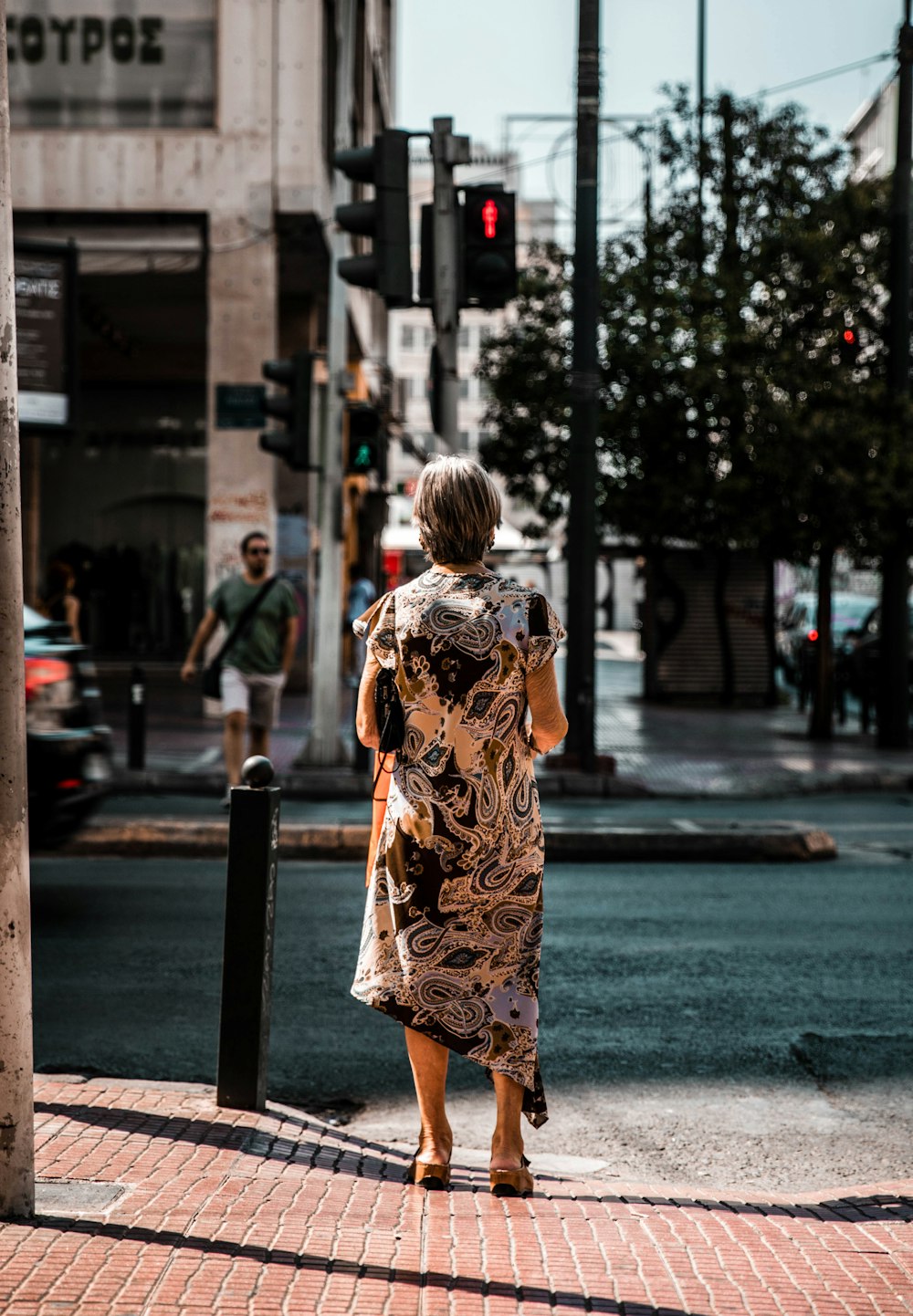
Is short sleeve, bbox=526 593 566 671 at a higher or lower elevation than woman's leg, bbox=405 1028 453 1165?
higher

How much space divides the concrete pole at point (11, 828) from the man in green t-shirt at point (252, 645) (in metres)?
8.02

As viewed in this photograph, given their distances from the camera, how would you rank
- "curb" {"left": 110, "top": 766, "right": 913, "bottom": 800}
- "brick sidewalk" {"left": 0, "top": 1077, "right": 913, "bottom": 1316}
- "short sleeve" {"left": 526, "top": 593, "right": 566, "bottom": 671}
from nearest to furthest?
"brick sidewalk" {"left": 0, "top": 1077, "right": 913, "bottom": 1316}
"short sleeve" {"left": 526, "top": 593, "right": 566, "bottom": 671}
"curb" {"left": 110, "top": 766, "right": 913, "bottom": 800}

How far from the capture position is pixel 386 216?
38.0 ft

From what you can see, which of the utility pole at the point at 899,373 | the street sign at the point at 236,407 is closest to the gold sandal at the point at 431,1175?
the utility pole at the point at 899,373

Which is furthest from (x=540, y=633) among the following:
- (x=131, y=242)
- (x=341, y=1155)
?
(x=131, y=242)

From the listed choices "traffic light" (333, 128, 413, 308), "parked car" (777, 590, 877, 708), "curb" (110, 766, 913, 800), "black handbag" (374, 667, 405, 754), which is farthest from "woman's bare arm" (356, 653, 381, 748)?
"parked car" (777, 590, 877, 708)

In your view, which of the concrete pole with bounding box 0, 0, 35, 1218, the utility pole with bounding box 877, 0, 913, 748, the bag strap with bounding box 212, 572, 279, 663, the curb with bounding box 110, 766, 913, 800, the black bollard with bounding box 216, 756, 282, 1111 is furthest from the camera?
the utility pole with bounding box 877, 0, 913, 748

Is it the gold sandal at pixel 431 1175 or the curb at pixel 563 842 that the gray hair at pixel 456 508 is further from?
the curb at pixel 563 842

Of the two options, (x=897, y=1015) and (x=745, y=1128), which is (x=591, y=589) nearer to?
(x=897, y=1015)

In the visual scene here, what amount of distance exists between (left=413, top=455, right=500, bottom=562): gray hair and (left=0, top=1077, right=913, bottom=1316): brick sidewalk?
5.00 feet

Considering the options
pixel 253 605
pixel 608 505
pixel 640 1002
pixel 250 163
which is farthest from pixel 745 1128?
pixel 608 505

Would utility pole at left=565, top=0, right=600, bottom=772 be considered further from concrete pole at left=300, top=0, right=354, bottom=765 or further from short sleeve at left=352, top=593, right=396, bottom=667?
short sleeve at left=352, top=593, right=396, bottom=667

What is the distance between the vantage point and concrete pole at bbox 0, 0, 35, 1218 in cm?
357

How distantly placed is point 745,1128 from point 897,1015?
1525 mm
